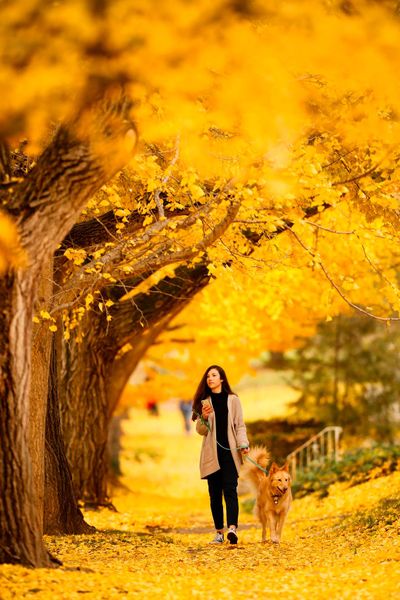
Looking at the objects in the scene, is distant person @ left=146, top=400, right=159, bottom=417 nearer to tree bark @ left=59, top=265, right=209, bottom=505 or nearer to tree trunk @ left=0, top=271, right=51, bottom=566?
tree bark @ left=59, top=265, right=209, bottom=505

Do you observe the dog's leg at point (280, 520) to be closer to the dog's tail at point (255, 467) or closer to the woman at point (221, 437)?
the dog's tail at point (255, 467)

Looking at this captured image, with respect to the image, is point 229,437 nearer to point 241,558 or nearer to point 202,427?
point 202,427

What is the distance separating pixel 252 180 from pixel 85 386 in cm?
719

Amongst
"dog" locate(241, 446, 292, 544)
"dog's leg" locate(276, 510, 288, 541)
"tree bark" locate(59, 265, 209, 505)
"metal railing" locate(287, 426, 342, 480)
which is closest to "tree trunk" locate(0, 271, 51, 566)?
"dog" locate(241, 446, 292, 544)

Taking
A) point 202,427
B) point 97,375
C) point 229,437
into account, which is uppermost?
point 97,375

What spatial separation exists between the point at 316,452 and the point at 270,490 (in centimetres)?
1129

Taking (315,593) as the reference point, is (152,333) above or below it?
above

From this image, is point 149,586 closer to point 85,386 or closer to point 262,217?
point 262,217

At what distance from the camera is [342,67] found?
21.1 ft

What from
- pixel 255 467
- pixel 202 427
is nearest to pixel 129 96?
pixel 202 427

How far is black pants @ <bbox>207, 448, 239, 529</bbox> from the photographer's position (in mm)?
10414

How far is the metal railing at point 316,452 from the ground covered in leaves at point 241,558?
2.42m

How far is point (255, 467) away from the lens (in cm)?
1116

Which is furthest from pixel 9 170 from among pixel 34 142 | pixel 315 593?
pixel 315 593
